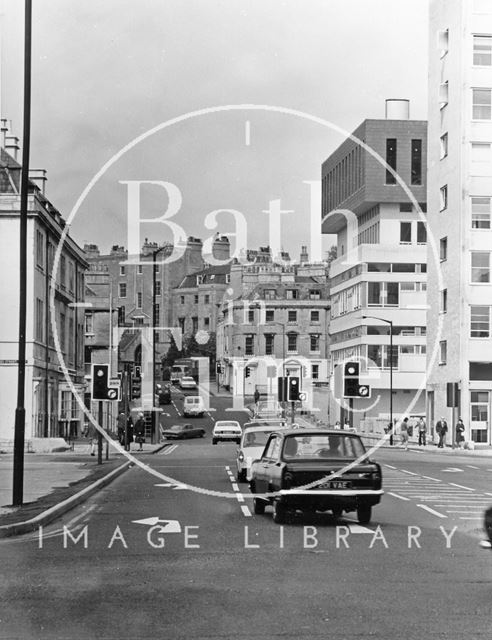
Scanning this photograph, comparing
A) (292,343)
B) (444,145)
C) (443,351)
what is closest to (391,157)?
(444,145)

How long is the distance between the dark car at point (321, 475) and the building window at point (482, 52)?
194ft

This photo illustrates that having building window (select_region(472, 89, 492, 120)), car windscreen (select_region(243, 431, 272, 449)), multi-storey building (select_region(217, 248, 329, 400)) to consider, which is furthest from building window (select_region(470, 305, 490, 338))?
multi-storey building (select_region(217, 248, 329, 400))

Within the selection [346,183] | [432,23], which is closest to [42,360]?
[432,23]

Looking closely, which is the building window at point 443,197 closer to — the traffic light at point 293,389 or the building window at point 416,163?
the building window at point 416,163

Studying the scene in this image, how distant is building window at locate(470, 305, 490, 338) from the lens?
75.5 meters

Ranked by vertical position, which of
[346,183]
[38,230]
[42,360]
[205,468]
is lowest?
[205,468]

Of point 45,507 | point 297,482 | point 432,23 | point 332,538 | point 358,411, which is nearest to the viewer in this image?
point 332,538

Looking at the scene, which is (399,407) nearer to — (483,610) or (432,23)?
(432,23)

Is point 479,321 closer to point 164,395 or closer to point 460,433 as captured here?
point 460,433

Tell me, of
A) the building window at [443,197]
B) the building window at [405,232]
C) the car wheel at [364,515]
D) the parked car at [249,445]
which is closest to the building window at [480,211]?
the building window at [443,197]

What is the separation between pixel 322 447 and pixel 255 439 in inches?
424

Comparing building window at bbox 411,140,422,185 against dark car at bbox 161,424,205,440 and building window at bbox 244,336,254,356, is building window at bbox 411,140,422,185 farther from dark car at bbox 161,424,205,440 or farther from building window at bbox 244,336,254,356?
building window at bbox 244,336,254,356

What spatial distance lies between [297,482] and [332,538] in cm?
176

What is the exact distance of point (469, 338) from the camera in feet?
247
